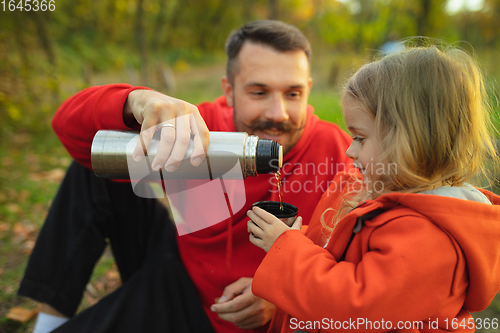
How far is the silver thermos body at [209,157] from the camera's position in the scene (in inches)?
54.0

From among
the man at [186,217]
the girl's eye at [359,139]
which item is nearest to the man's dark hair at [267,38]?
the man at [186,217]

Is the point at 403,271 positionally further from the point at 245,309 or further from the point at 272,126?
the point at 272,126

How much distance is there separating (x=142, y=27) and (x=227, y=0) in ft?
55.0

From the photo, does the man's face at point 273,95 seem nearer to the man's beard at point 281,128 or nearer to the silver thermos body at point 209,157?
the man's beard at point 281,128

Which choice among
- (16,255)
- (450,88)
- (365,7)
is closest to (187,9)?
(365,7)

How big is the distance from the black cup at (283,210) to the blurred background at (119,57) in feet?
1.73

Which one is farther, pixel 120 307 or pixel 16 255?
pixel 16 255

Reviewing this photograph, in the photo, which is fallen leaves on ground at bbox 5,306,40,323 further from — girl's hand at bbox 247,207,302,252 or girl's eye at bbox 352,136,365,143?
girl's eye at bbox 352,136,365,143

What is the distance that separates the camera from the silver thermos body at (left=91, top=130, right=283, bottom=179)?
54.0 inches

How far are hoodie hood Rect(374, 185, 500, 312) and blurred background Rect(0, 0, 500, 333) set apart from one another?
21.7 inches

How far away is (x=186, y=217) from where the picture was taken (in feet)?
6.75

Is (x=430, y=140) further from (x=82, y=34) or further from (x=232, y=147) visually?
(x=82, y=34)

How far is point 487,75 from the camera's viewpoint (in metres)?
1.37

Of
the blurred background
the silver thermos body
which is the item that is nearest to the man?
the silver thermos body
